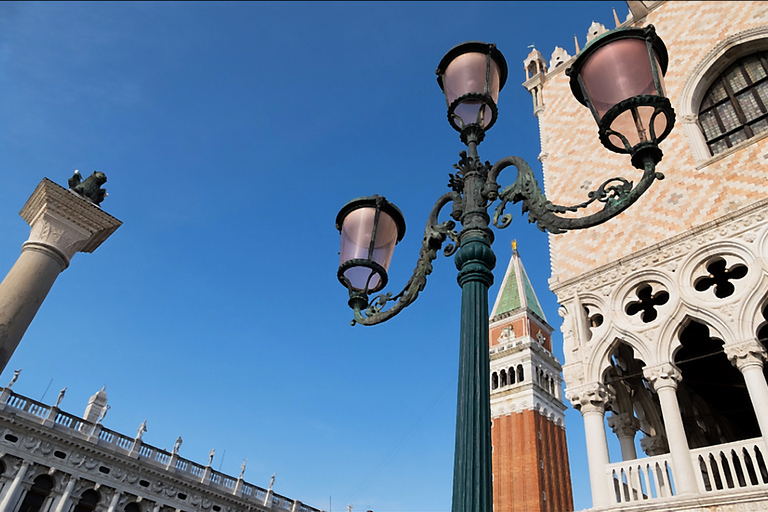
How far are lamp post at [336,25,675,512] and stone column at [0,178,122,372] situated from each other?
3224 millimetres

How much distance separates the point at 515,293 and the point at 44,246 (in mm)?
41840

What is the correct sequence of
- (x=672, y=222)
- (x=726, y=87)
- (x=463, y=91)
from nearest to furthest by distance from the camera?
(x=463, y=91)
(x=672, y=222)
(x=726, y=87)

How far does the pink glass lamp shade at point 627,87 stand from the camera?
3.09 meters

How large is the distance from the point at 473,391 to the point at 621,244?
25.8ft

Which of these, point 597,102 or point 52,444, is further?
point 52,444

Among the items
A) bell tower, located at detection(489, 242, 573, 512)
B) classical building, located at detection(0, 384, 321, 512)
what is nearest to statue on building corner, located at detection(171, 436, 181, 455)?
classical building, located at detection(0, 384, 321, 512)

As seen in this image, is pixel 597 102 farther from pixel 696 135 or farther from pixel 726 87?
pixel 726 87

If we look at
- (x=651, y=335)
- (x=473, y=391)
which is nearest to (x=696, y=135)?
(x=651, y=335)

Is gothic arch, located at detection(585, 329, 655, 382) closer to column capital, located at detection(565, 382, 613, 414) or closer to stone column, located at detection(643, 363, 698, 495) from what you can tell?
column capital, located at detection(565, 382, 613, 414)

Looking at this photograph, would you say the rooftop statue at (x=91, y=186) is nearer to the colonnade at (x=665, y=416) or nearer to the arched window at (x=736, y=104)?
the colonnade at (x=665, y=416)

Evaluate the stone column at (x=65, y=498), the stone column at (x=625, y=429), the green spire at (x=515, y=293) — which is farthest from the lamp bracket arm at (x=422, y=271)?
the green spire at (x=515, y=293)

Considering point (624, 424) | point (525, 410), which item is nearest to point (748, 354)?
point (624, 424)

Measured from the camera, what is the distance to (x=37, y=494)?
19406 millimetres

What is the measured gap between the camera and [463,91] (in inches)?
161
